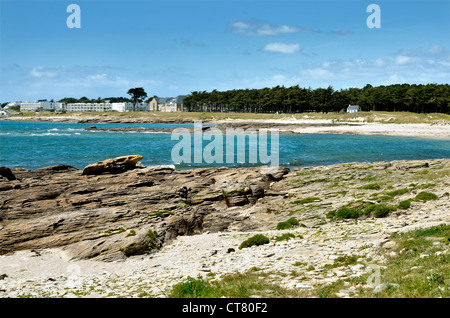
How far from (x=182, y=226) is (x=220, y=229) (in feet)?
7.25

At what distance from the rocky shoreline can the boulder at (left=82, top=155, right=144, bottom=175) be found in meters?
0.40

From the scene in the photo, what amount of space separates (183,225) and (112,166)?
14686 millimetres

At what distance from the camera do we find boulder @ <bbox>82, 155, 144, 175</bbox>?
33031mm

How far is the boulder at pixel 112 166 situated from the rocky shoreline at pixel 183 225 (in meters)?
0.40

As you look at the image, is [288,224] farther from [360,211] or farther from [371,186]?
[371,186]

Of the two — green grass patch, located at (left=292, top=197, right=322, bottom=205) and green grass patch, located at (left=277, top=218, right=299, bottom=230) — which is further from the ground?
green grass patch, located at (left=292, top=197, right=322, bottom=205)

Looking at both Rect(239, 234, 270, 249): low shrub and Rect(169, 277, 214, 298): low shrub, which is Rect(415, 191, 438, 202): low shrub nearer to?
Rect(239, 234, 270, 249): low shrub

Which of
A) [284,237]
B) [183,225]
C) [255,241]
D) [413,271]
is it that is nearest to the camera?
[413,271]

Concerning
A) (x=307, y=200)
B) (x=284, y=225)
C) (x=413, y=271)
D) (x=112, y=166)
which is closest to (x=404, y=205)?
(x=307, y=200)

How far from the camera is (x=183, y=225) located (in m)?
22.0

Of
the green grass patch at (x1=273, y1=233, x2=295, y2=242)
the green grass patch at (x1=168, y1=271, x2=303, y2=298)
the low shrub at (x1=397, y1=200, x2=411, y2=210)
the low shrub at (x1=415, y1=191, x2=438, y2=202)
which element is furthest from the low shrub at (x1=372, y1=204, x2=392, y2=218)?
the green grass patch at (x1=168, y1=271, x2=303, y2=298)

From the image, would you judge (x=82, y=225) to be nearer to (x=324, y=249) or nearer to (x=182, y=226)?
(x=182, y=226)

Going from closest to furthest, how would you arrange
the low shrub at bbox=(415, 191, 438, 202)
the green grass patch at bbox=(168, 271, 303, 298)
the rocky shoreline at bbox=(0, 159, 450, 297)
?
the green grass patch at bbox=(168, 271, 303, 298) < the rocky shoreline at bbox=(0, 159, 450, 297) < the low shrub at bbox=(415, 191, 438, 202)
